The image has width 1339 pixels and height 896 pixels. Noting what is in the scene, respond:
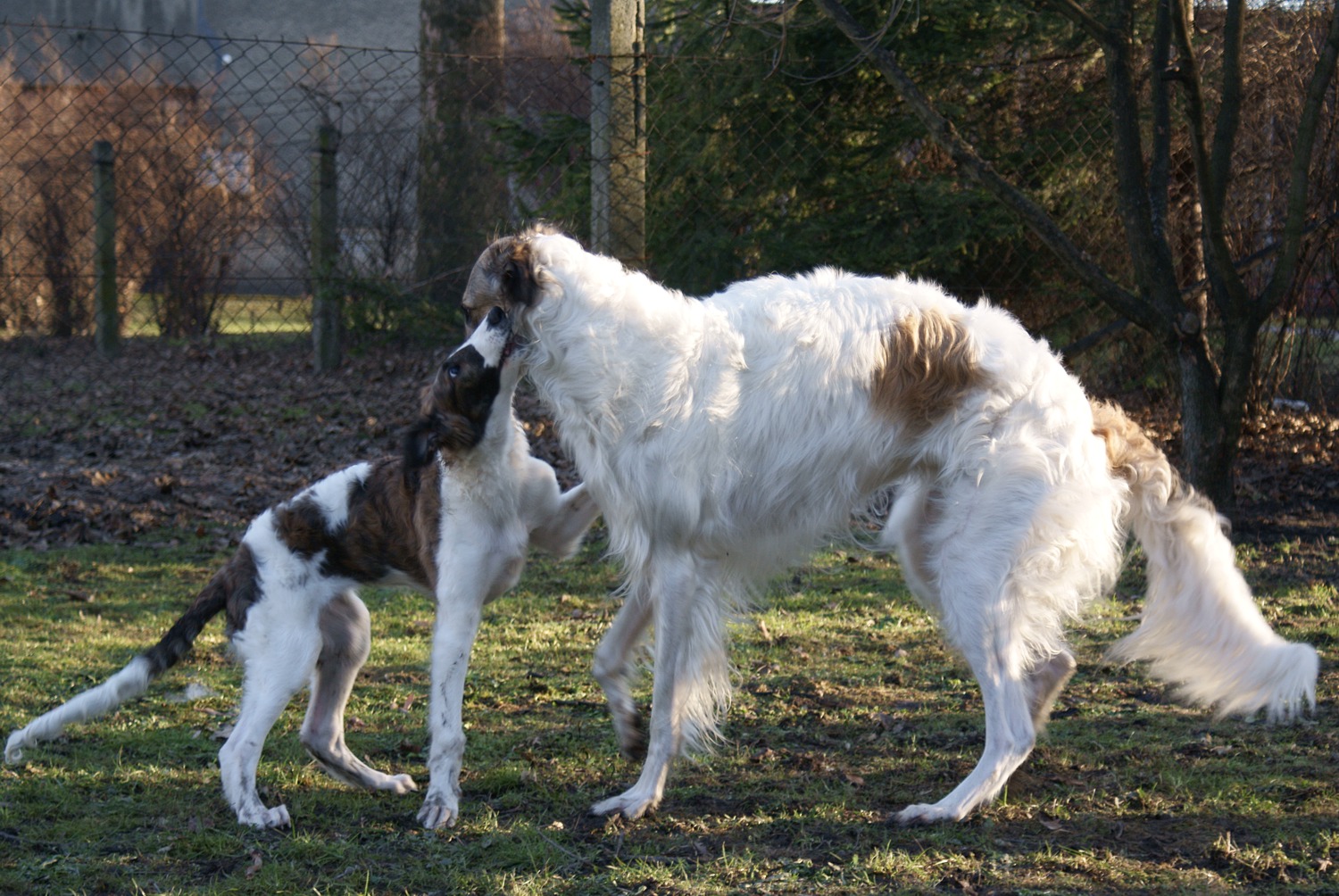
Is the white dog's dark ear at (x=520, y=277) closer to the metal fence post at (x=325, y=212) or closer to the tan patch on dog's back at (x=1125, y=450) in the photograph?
the tan patch on dog's back at (x=1125, y=450)

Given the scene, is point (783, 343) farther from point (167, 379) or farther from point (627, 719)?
point (167, 379)

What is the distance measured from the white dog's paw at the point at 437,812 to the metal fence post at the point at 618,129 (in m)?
3.66

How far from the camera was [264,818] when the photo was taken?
3.51 m

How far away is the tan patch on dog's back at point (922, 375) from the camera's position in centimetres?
359

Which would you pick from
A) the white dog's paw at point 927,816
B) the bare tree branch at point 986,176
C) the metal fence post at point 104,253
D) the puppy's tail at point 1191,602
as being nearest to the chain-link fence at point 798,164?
the bare tree branch at point 986,176

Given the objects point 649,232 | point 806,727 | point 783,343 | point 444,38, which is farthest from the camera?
point 444,38

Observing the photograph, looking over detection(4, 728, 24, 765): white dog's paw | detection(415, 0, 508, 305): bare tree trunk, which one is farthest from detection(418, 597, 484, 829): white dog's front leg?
detection(415, 0, 508, 305): bare tree trunk

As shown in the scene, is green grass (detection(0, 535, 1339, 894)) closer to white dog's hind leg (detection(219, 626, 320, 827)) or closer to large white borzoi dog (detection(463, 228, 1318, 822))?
white dog's hind leg (detection(219, 626, 320, 827))

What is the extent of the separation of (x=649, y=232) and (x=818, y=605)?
10.3ft

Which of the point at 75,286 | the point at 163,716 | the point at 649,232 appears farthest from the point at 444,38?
the point at 163,716

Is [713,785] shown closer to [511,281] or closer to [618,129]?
[511,281]

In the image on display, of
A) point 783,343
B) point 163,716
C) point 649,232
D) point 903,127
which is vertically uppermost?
point 903,127

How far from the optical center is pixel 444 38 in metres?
13.1

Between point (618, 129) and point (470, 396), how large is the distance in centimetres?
334
